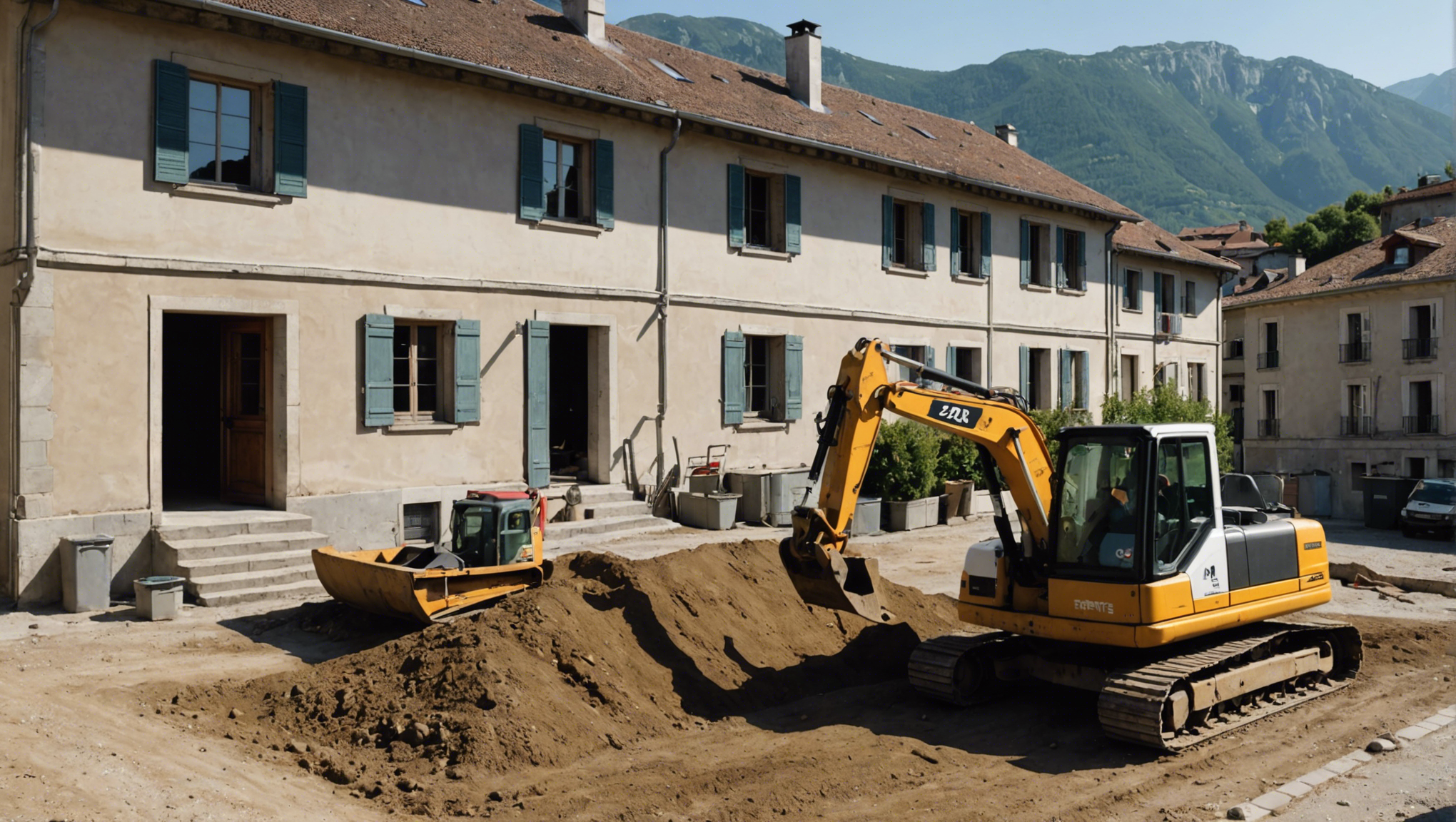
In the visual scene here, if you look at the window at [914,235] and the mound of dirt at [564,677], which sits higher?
the window at [914,235]

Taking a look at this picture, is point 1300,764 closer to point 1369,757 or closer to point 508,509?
point 1369,757

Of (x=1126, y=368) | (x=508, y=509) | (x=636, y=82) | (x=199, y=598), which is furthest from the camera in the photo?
(x=1126, y=368)

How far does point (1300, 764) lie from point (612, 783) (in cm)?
486

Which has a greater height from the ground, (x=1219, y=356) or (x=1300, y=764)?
(x=1219, y=356)

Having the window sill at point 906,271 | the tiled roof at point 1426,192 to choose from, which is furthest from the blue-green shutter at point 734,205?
the tiled roof at point 1426,192

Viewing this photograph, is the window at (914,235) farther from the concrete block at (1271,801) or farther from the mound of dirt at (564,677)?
the concrete block at (1271,801)

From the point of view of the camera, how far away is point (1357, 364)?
39.0m

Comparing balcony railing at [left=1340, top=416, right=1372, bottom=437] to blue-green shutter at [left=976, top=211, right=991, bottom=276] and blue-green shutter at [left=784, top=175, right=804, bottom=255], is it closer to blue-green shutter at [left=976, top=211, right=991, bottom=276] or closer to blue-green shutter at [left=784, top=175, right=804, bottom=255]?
blue-green shutter at [left=976, top=211, right=991, bottom=276]

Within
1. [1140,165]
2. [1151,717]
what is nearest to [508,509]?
[1151,717]

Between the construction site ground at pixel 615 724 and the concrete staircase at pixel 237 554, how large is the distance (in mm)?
684

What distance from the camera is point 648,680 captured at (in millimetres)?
9078

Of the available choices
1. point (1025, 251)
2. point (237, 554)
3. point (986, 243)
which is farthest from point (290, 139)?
point (1025, 251)

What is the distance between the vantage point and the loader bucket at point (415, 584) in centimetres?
1024

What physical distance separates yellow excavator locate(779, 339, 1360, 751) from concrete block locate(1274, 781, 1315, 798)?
79cm
